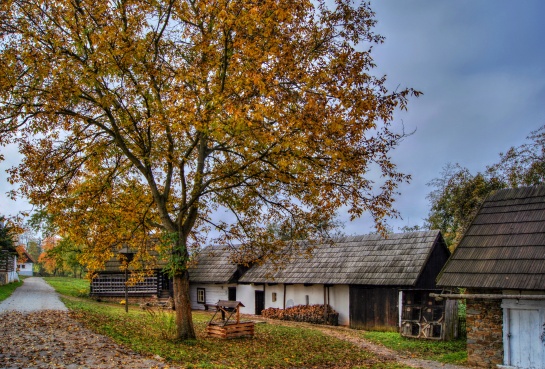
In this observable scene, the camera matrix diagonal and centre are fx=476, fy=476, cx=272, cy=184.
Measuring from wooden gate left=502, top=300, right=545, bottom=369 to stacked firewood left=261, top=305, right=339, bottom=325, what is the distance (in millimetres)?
12434

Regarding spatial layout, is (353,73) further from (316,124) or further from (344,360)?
(344,360)

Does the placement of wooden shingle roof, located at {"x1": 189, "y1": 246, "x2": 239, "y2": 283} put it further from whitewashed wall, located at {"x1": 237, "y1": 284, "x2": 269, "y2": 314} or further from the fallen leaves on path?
the fallen leaves on path

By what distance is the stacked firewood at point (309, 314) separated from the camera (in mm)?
25016

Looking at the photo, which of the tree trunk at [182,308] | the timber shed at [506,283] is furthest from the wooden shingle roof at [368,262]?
the tree trunk at [182,308]

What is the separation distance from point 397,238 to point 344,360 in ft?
41.4

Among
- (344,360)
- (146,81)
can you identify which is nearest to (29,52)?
(146,81)

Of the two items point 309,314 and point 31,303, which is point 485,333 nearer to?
point 309,314

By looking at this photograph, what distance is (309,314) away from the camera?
25.9 m

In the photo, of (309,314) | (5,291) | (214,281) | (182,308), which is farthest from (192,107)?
(5,291)

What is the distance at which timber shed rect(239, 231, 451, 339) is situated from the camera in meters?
20.4

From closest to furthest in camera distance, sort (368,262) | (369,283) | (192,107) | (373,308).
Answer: (192,107) < (369,283) < (373,308) < (368,262)

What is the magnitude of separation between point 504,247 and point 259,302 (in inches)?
746

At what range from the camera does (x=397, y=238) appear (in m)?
25.1

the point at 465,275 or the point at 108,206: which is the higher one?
the point at 108,206
